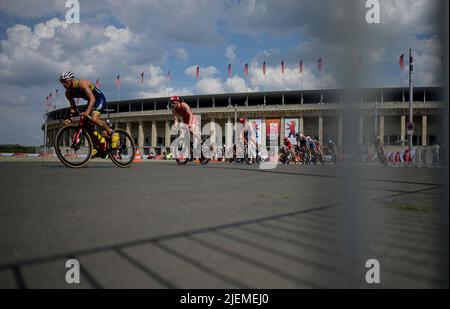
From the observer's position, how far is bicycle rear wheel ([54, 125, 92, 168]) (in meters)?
8.02

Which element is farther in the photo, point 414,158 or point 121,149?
point 414,158

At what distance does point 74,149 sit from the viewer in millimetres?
8555

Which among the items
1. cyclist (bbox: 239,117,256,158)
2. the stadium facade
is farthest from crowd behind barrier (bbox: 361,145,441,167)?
the stadium facade

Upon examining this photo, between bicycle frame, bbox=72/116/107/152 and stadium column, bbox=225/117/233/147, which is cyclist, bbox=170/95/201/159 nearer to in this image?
bicycle frame, bbox=72/116/107/152

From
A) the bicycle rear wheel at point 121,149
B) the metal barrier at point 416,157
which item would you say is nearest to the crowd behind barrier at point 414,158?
the metal barrier at point 416,157

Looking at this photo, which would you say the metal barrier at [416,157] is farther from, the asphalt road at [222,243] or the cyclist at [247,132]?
the asphalt road at [222,243]

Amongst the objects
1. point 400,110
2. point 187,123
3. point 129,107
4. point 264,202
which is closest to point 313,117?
point 400,110

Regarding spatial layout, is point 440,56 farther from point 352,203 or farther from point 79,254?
point 79,254

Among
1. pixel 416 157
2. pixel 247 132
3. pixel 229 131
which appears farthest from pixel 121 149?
pixel 229 131

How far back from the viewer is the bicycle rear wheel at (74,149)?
26.3 feet

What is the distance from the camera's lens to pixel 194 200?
368 cm

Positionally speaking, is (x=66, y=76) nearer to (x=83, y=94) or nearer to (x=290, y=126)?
(x=83, y=94)
